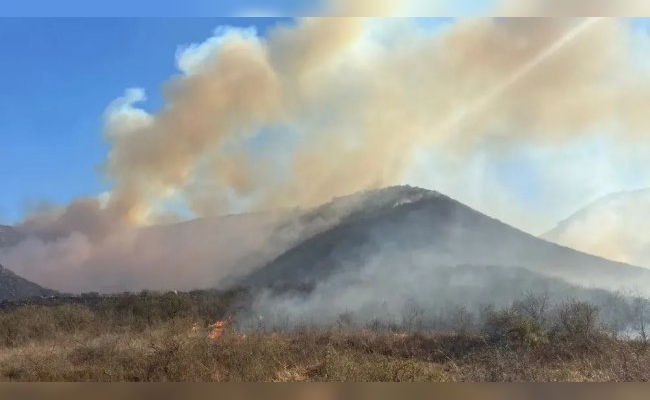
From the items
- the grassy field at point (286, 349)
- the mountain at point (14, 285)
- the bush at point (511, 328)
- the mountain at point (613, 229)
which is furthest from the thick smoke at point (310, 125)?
the bush at point (511, 328)

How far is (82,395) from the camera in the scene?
4.99 m

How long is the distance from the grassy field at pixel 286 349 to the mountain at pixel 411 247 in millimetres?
320

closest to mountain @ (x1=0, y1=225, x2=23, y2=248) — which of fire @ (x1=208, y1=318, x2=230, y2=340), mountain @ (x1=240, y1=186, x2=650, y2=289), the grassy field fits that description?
the grassy field

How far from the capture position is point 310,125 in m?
5.42

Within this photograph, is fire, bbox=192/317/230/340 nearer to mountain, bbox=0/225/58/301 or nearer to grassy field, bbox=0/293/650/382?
grassy field, bbox=0/293/650/382

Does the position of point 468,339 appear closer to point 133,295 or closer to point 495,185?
point 495,185

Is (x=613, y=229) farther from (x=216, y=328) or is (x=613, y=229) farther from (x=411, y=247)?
(x=216, y=328)

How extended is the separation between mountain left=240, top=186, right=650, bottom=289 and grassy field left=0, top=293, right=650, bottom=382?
1.05ft

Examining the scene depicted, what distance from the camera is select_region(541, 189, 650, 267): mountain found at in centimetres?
513

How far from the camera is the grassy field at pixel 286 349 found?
5.04m

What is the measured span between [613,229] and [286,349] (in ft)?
8.02

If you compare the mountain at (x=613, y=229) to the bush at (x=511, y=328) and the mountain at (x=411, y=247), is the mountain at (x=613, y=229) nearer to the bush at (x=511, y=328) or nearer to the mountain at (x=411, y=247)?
the mountain at (x=411, y=247)

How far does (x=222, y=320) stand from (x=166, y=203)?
0.97 metres

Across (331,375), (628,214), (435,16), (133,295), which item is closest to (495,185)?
(628,214)
